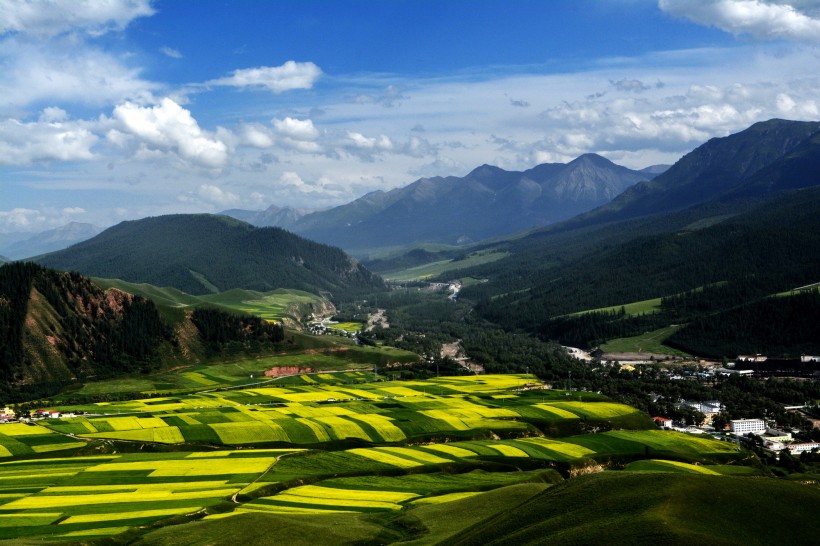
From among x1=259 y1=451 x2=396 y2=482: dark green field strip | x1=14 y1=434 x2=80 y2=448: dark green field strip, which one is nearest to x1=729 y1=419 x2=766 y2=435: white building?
x1=259 y1=451 x2=396 y2=482: dark green field strip

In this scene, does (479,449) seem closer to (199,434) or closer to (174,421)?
(199,434)

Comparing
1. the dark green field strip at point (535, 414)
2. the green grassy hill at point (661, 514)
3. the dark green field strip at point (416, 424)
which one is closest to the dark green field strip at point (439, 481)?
the dark green field strip at point (416, 424)

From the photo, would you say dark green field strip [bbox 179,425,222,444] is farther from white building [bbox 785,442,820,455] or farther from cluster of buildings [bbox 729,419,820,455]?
white building [bbox 785,442,820,455]

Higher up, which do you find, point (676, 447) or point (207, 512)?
point (207, 512)

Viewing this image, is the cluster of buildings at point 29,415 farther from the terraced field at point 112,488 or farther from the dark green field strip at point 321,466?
the dark green field strip at point 321,466

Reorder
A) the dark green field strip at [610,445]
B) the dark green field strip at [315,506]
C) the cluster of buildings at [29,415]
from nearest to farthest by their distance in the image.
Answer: the dark green field strip at [315,506] < the dark green field strip at [610,445] < the cluster of buildings at [29,415]

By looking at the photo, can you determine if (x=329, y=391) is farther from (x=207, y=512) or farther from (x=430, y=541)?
(x=430, y=541)

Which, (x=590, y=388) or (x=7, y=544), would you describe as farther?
(x=590, y=388)

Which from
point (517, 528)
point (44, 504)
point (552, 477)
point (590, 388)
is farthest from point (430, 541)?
point (590, 388)

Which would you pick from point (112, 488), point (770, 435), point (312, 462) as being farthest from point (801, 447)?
point (112, 488)
